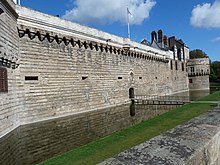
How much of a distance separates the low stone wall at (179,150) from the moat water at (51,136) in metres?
6.34

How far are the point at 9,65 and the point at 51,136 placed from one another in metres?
3.75

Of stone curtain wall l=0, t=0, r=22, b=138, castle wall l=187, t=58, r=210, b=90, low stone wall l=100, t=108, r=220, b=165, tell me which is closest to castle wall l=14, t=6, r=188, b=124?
stone curtain wall l=0, t=0, r=22, b=138

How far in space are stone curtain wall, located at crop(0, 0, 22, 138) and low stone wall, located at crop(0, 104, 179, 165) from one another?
58 cm

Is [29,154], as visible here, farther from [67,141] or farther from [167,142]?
[167,142]

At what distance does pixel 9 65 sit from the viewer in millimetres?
11516

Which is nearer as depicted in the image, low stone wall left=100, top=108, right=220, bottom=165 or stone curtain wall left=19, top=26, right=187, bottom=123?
low stone wall left=100, top=108, right=220, bottom=165

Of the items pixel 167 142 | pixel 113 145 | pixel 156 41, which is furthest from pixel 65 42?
pixel 156 41

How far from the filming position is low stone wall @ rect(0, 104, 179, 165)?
8.21 metres

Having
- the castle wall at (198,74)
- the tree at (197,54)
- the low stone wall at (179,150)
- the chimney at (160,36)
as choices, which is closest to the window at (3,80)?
the low stone wall at (179,150)

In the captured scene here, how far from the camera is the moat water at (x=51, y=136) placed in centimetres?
822

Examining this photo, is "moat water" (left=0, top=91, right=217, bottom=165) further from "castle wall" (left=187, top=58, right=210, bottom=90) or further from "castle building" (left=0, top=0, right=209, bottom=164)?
"castle wall" (left=187, top=58, right=210, bottom=90)

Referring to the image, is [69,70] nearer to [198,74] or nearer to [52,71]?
[52,71]

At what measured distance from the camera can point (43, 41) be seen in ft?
48.6

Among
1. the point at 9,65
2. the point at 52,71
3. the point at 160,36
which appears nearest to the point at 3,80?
the point at 9,65
